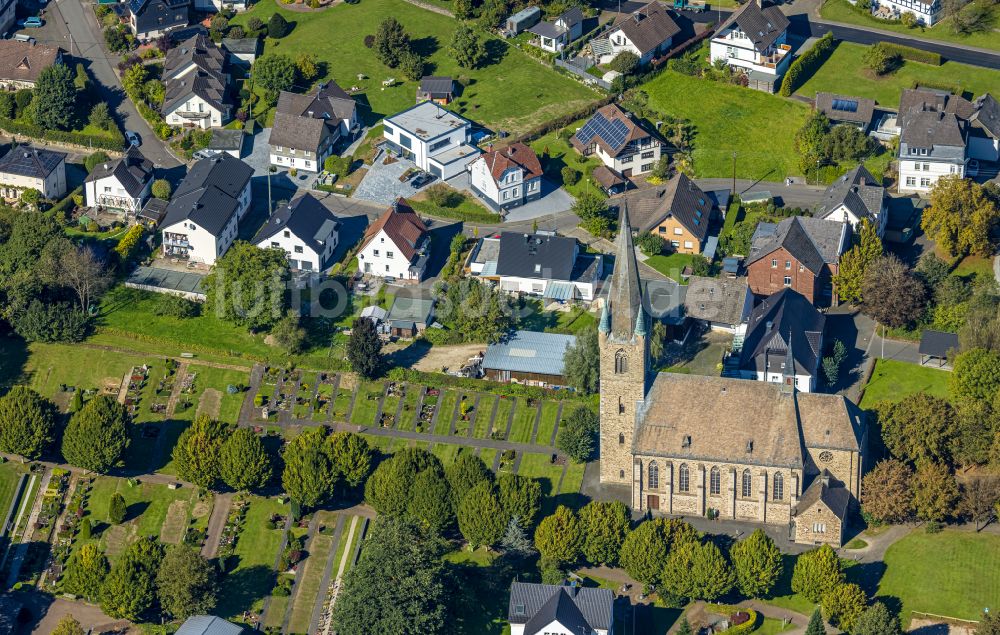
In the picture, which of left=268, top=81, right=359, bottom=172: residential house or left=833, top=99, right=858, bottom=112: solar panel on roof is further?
left=268, top=81, right=359, bottom=172: residential house

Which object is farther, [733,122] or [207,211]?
[733,122]

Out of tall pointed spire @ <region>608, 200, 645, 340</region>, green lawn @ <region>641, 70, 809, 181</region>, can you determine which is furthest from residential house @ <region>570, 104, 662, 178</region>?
tall pointed spire @ <region>608, 200, 645, 340</region>

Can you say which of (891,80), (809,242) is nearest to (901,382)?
(809,242)

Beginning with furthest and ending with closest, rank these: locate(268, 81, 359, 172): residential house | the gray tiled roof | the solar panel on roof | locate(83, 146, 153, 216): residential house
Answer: locate(268, 81, 359, 172): residential house → the solar panel on roof → locate(83, 146, 153, 216): residential house → the gray tiled roof

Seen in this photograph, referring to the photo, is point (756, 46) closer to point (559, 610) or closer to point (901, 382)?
point (901, 382)

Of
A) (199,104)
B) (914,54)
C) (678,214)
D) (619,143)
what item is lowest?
(199,104)

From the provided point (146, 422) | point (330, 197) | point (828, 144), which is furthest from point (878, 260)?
point (146, 422)

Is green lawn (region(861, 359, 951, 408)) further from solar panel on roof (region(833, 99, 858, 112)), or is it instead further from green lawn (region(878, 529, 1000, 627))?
solar panel on roof (region(833, 99, 858, 112))
